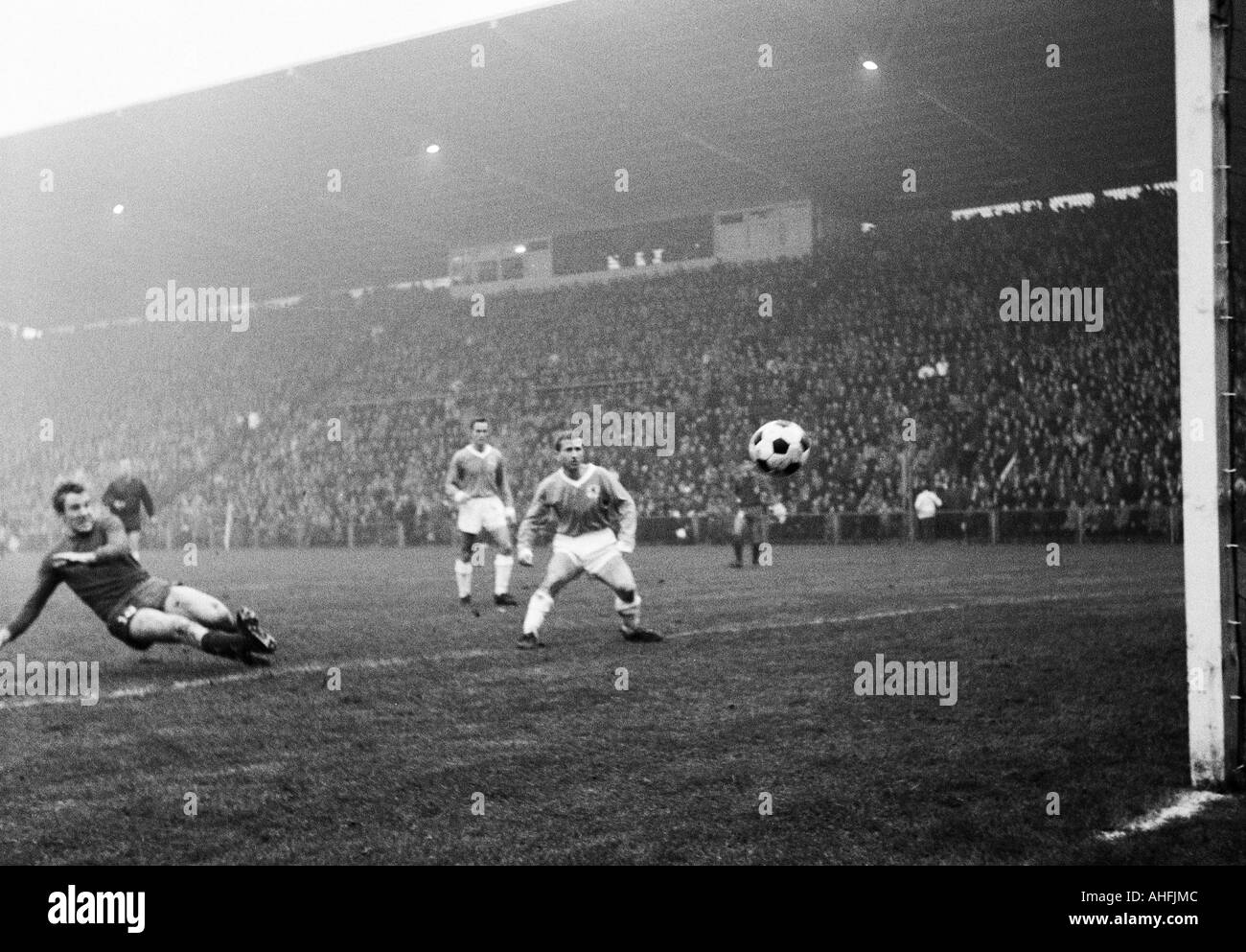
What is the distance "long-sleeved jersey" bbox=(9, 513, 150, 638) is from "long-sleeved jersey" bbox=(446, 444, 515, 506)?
469 cm

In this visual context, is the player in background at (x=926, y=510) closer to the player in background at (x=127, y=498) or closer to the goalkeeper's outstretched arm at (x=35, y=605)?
the player in background at (x=127, y=498)

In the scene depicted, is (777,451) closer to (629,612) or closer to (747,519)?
(629,612)

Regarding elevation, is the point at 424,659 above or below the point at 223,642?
below

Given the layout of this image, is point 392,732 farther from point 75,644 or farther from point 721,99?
point 721,99

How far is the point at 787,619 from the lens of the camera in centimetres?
953

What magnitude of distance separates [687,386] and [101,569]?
18.5m

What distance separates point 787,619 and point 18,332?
36251mm

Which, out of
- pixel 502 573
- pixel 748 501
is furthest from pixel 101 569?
pixel 748 501

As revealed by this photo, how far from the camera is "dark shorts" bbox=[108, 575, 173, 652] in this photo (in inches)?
275

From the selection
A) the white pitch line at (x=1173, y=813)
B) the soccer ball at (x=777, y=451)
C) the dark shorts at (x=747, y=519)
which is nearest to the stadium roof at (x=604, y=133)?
the dark shorts at (x=747, y=519)

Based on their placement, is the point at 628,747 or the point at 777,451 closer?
the point at 628,747

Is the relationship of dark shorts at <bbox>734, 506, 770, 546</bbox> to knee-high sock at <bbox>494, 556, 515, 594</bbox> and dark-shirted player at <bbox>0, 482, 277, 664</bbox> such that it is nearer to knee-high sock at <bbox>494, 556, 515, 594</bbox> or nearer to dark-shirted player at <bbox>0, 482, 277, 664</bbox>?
knee-high sock at <bbox>494, 556, 515, 594</bbox>

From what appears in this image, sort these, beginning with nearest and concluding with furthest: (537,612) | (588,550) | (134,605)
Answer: (134,605) < (537,612) < (588,550)

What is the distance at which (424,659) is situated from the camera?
7.84 m
